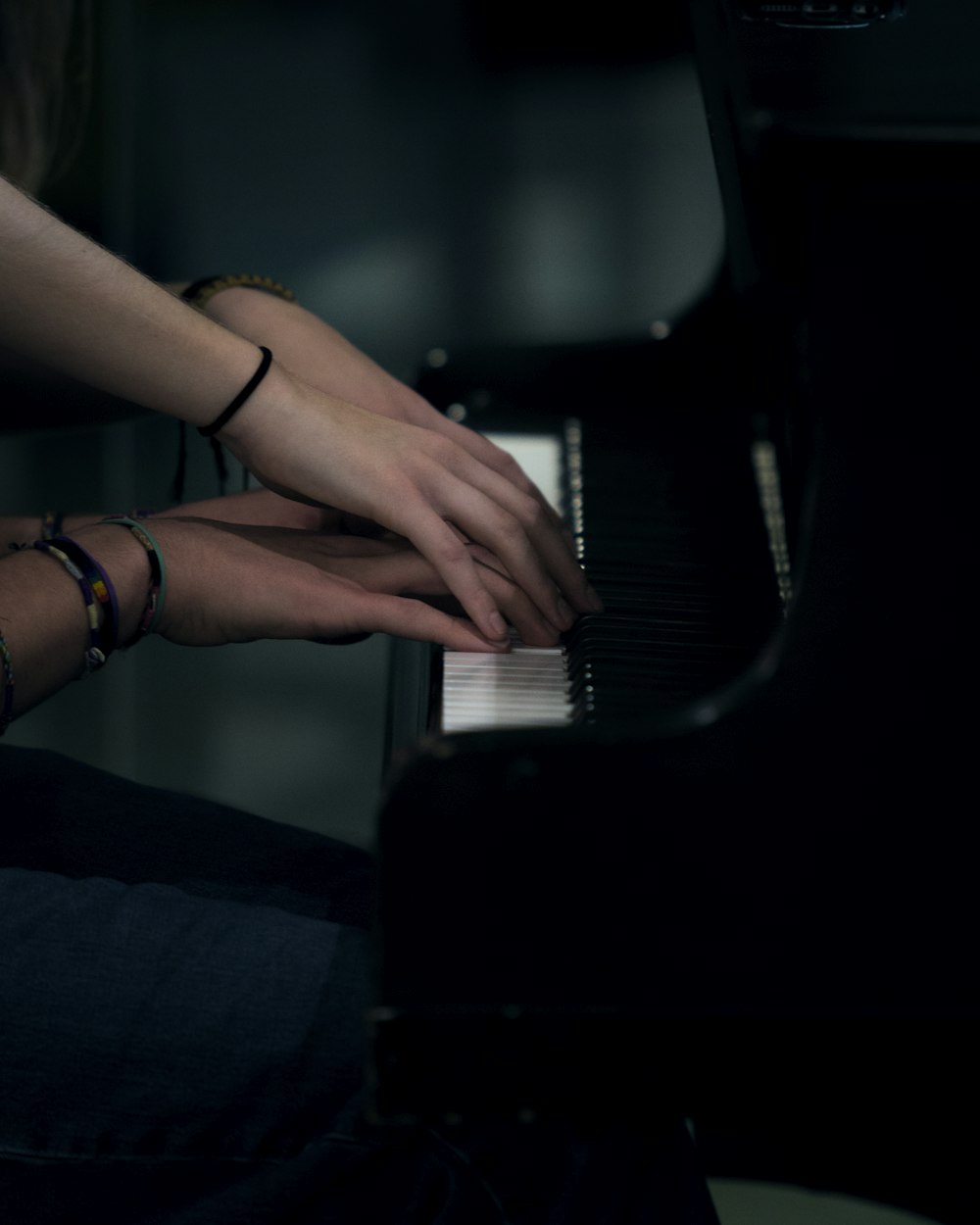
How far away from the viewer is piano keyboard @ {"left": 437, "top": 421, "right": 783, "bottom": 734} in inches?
30.8

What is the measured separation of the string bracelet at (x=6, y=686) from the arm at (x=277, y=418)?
197mm

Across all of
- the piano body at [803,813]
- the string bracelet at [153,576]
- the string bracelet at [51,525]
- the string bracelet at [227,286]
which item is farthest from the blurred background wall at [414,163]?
the piano body at [803,813]

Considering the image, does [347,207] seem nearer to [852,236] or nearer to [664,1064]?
[852,236]

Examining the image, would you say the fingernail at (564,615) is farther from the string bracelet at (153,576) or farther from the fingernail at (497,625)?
the string bracelet at (153,576)

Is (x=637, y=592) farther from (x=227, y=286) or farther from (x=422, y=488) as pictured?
(x=227, y=286)

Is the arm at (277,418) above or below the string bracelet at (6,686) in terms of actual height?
above

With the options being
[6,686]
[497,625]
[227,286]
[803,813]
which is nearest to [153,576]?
[6,686]

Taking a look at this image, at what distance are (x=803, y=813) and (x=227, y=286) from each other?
737mm

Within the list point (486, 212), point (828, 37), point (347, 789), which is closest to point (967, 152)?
point (828, 37)

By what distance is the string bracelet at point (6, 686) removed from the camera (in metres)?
0.81

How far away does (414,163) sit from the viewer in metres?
1.26

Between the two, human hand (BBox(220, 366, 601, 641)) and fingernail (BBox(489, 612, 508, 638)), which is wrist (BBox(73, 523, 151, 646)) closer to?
human hand (BBox(220, 366, 601, 641))

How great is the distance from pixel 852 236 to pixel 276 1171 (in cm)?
56

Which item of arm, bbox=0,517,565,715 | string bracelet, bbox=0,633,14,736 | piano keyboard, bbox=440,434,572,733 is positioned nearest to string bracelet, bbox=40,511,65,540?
arm, bbox=0,517,565,715
